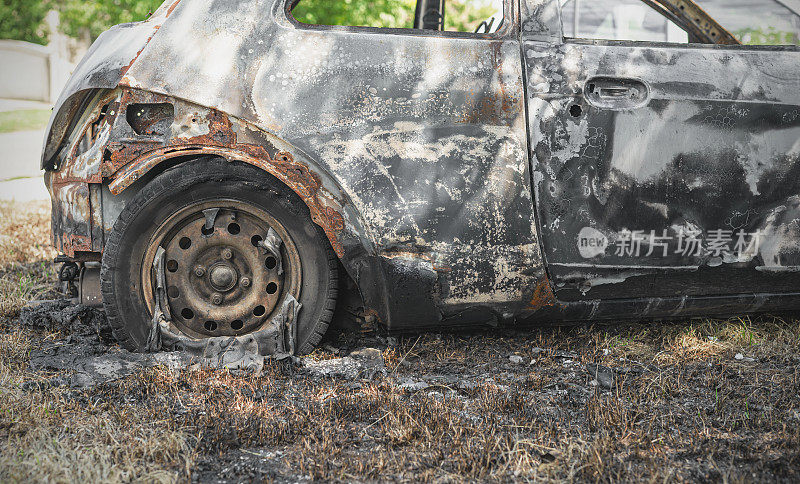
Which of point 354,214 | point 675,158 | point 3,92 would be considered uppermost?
point 675,158

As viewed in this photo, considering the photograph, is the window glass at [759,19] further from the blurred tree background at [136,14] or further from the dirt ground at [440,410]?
the blurred tree background at [136,14]

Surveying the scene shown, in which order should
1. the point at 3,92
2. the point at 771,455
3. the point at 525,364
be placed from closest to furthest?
the point at 771,455, the point at 525,364, the point at 3,92

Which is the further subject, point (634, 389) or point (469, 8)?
point (469, 8)

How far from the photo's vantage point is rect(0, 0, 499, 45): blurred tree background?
920cm

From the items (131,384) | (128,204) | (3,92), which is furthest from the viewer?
(3,92)

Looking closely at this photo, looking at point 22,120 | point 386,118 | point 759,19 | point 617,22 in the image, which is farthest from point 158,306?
point 22,120

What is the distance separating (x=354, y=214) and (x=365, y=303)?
0.40 m

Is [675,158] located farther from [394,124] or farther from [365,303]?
[365,303]

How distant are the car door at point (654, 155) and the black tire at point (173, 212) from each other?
3.19 ft

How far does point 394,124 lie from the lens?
Result: 2518 millimetres

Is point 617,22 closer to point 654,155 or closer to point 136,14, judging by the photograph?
point 654,155

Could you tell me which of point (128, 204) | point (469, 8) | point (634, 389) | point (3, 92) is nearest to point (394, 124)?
point (128, 204)

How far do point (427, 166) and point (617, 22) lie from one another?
3193mm

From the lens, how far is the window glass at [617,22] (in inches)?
118
